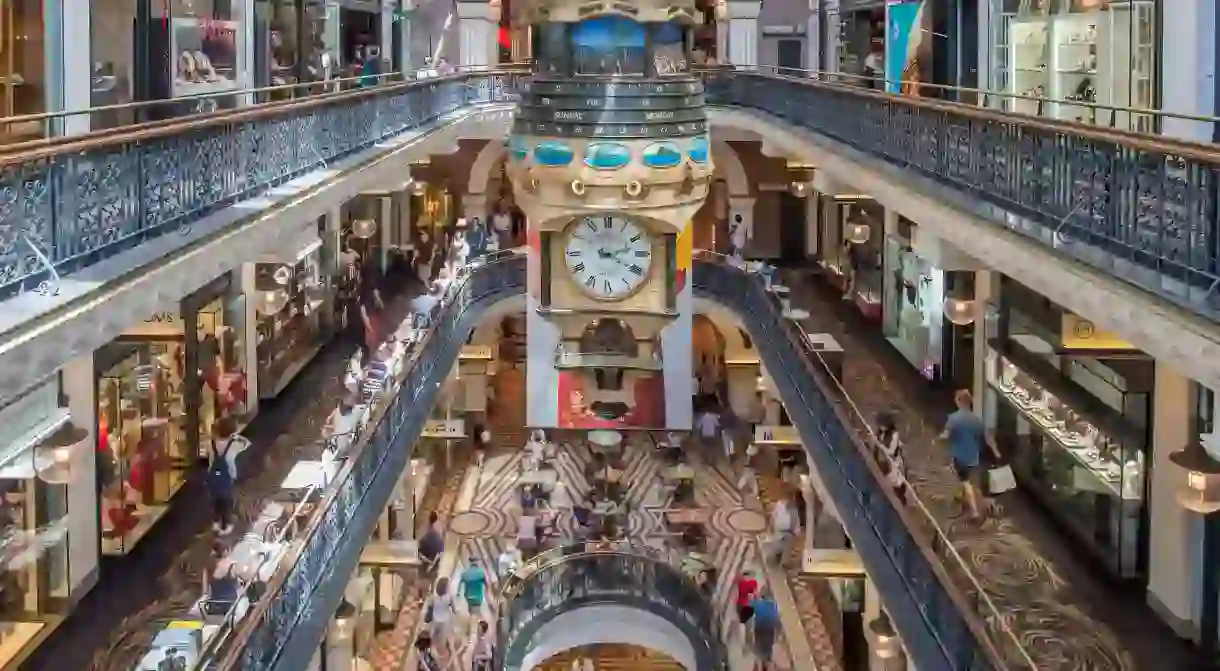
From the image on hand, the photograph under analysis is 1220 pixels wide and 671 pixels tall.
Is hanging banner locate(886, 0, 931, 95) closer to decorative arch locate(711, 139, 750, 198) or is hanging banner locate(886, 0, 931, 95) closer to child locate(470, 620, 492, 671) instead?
decorative arch locate(711, 139, 750, 198)

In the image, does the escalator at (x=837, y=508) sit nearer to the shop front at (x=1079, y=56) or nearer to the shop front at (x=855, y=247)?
the shop front at (x=855, y=247)

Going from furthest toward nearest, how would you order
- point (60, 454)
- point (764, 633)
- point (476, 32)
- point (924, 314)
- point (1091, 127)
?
1. point (476, 32)
2. point (924, 314)
3. point (764, 633)
4. point (60, 454)
5. point (1091, 127)

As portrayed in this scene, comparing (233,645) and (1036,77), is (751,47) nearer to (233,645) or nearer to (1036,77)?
(1036,77)

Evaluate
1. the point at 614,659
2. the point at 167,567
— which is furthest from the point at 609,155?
the point at 614,659

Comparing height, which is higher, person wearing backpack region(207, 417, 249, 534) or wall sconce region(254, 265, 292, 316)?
wall sconce region(254, 265, 292, 316)

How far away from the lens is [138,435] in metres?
12.4

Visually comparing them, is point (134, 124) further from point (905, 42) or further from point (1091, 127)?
point (905, 42)

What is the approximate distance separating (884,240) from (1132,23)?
9.53 metres

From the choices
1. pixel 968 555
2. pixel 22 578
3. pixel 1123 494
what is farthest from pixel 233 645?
pixel 1123 494

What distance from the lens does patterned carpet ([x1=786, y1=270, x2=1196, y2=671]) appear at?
9.24 metres

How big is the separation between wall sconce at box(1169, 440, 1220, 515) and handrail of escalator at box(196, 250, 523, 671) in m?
5.65

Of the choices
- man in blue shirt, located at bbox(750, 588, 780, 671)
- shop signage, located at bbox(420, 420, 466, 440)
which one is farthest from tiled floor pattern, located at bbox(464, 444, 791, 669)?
man in blue shirt, located at bbox(750, 588, 780, 671)

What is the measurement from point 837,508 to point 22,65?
334 inches

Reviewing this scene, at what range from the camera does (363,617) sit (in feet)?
53.7
